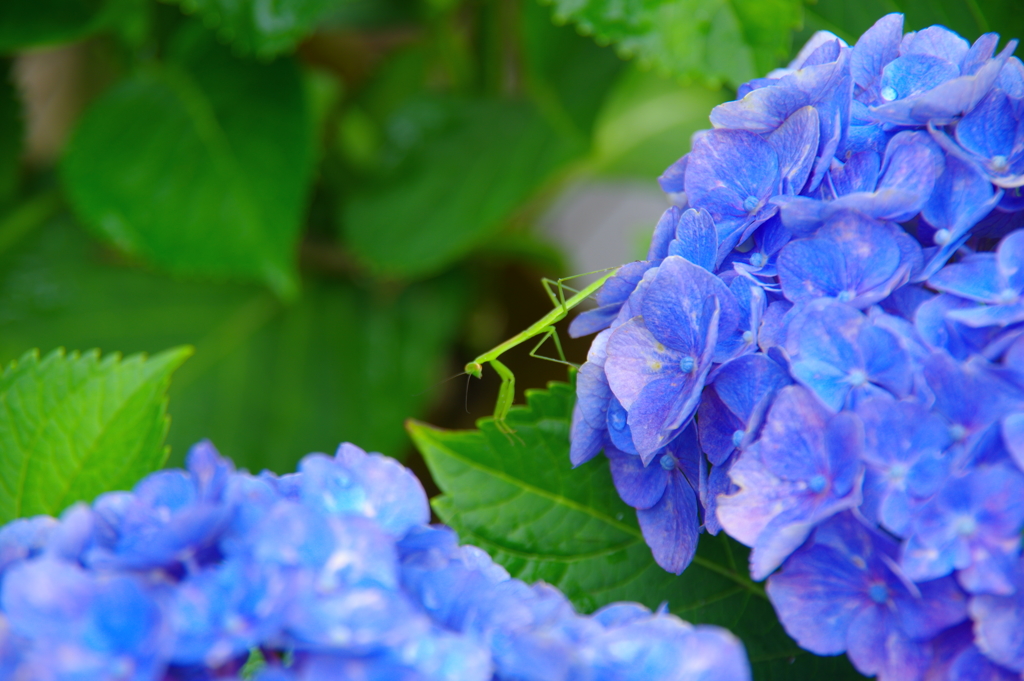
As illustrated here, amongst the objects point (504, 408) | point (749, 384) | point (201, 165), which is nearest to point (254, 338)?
point (201, 165)

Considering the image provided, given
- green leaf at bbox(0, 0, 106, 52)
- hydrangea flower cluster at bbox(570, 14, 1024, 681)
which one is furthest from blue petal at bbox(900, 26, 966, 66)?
green leaf at bbox(0, 0, 106, 52)

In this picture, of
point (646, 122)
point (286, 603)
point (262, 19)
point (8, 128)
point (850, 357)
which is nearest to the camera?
point (286, 603)

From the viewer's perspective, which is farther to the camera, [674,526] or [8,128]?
[8,128]

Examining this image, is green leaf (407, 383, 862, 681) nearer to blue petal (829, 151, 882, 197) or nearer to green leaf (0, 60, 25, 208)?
blue petal (829, 151, 882, 197)

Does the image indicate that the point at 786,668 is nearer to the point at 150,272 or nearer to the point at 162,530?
the point at 162,530

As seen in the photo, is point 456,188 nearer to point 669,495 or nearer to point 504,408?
point 504,408

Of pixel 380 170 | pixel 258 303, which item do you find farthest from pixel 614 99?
pixel 258 303

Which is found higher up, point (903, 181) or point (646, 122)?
point (903, 181)
